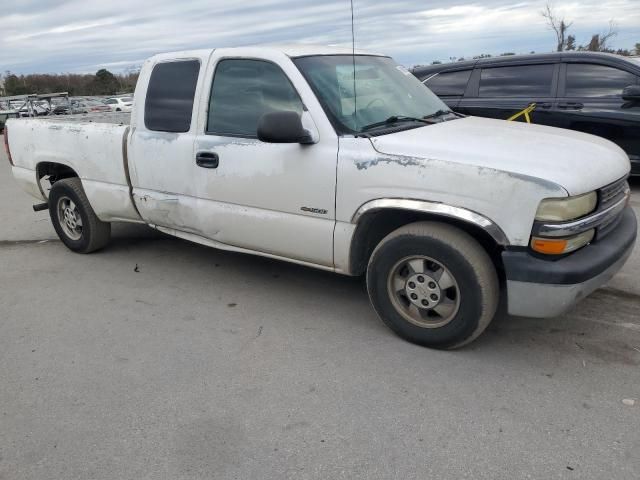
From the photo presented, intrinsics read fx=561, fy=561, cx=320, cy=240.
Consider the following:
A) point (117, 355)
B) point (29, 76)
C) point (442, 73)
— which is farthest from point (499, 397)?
point (29, 76)

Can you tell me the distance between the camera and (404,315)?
354 cm

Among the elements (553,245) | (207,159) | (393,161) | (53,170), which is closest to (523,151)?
(553,245)

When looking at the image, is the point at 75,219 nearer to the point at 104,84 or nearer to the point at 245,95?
the point at 245,95

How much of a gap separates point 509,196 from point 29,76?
64.0 m

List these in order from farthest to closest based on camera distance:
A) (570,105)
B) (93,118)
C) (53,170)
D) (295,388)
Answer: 1. (570,105)
2. (93,118)
3. (53,170)
4. (295,388)

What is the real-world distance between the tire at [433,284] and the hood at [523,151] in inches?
17.8

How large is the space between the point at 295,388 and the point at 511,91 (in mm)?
5713

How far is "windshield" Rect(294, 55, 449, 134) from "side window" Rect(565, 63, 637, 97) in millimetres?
3393

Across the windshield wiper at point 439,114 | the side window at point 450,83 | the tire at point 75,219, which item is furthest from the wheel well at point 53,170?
the side window at point 450,83

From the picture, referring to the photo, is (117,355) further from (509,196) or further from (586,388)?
(586,388)

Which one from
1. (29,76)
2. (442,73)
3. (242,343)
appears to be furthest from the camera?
(29,76)

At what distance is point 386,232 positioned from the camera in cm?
378

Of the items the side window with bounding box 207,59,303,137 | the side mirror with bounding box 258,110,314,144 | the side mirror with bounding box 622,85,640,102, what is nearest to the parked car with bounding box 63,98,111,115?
the side window with bounding box 207,59,303,137

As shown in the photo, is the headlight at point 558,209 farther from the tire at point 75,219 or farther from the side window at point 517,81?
the side window at point 517,81
